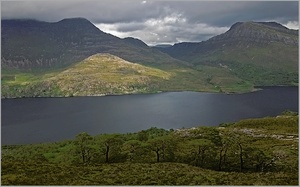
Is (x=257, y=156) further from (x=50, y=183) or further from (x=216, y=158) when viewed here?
(x=50, y=183)

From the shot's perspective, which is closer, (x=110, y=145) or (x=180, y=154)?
(x=110, y=145)

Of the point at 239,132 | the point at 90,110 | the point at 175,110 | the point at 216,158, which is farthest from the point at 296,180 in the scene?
the point at 90,110

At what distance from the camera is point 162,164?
37.3 meters

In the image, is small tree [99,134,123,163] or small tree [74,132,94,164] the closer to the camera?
small tree [74,132,94,164]

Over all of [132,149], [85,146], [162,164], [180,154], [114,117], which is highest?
[85,146]

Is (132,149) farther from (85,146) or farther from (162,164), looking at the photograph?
(162,164)

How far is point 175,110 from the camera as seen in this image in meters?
175

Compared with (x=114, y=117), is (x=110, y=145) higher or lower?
higher

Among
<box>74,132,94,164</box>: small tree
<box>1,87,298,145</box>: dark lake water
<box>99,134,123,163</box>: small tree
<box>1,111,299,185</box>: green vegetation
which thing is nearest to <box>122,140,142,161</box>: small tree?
<box>1,111,299,185</box>: green vegetation

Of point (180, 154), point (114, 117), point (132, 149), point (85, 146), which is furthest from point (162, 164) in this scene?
point (114, 117)

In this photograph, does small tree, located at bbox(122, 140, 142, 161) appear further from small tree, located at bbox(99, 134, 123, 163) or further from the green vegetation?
small tree, located at bbox(99, 134, 123, 163)

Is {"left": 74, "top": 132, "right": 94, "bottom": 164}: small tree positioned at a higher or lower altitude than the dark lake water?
higher

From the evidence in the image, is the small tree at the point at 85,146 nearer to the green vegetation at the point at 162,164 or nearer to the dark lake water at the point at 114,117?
the green vegetation at the point at 162,164

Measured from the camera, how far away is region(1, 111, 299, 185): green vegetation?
28.3 m
